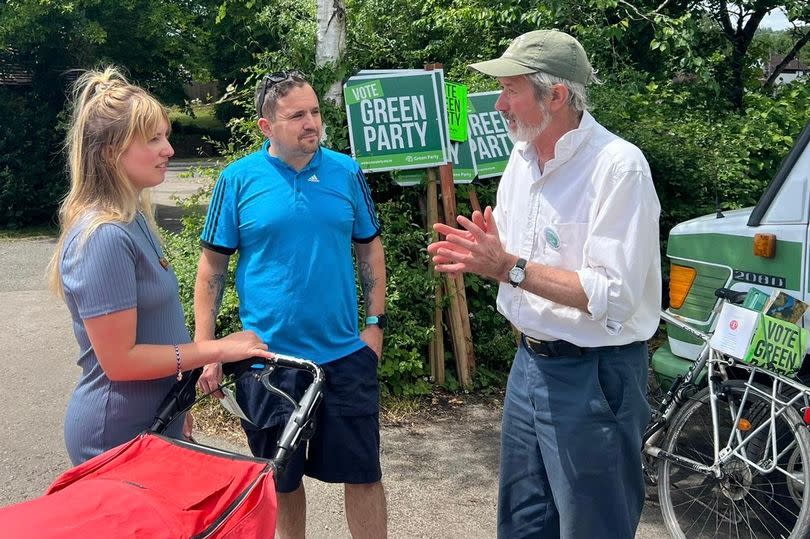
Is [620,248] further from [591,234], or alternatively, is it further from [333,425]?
[333,425]

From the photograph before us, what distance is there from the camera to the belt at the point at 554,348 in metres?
2.34

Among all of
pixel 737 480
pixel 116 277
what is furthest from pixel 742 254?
pixel 116 277

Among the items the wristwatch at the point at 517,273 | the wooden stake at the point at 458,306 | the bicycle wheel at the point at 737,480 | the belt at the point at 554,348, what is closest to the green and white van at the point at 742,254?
the bicycle wheel at the point at 737,480

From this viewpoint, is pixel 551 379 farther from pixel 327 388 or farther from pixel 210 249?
pixel 210 249

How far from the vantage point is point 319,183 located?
2979mm

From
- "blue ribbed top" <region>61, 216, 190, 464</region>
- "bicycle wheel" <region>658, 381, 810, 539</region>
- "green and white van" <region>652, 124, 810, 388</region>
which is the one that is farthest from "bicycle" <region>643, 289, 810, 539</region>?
"blue ribbed top" <region>61, 216, 190, 464</region>

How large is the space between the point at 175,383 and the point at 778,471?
2676 mm

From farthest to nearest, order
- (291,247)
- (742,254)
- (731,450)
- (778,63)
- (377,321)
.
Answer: (778,63)
(742,254)
(731,450)
(377,321)
(291,247)

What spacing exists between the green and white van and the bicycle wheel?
0.41 m

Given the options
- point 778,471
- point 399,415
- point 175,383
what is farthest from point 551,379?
Answer: point 399,415

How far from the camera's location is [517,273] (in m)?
2.17

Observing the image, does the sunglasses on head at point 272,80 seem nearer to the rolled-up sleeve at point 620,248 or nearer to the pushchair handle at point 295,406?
the pushchair handle at point 295,406

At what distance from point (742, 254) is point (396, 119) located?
7.67 feet

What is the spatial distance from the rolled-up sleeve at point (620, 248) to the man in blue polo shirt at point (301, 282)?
1.12m
